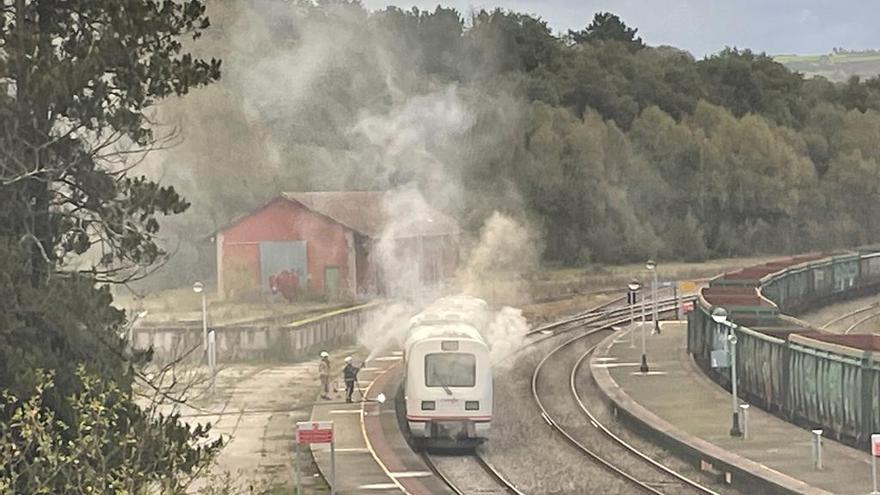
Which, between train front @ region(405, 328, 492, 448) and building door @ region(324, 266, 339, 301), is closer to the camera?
train front @ region(405, 328, 492, 448)

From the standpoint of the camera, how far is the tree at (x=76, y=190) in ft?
51.8

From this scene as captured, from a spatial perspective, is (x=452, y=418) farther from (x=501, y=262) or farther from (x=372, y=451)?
(x=501, y=262)

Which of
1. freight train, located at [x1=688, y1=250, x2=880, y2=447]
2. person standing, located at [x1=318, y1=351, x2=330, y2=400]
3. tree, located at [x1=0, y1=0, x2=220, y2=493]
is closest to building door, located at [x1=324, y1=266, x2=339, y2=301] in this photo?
freight train, located at [x1=688, y1=250, x2=880, y2=447]

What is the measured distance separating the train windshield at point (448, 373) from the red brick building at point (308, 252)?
855 inches

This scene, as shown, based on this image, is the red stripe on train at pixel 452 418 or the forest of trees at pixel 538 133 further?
the forest of trees at pixel 538 133

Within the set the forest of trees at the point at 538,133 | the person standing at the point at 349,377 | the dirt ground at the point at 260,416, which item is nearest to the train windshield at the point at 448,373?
the dirt ground at the point at 260,416

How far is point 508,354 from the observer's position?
Answer: 44.1m

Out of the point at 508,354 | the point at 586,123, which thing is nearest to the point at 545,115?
the point at 586,123

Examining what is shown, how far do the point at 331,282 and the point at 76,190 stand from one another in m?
31.6

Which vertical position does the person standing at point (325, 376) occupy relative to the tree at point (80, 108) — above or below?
below

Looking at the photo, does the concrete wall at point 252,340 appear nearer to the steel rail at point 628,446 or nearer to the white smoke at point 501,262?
the white smoke at point 501,262

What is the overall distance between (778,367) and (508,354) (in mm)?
13643

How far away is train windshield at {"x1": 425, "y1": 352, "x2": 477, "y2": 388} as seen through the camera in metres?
27.2

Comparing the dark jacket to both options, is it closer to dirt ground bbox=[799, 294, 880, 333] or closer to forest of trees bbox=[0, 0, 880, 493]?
forest of trees bbox=[0, 0, 880, 493]
